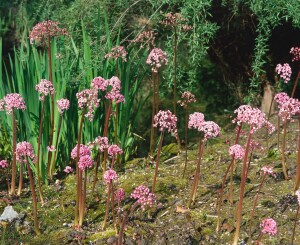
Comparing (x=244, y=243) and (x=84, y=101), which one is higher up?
(x=84, y=101)

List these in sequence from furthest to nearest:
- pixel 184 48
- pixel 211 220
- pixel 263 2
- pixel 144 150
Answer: pixel 184 48
pixel 144 150
pixel 263 2
pixel 211 220

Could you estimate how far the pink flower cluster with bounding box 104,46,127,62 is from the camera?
4.23 meters

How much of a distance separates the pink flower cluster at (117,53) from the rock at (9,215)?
4.27 feet

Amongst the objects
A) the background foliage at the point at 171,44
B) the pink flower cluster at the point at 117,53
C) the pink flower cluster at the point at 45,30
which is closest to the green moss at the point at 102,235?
the background foliage at the point at 171,44

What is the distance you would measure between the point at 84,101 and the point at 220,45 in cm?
317

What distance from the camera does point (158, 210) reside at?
373cm

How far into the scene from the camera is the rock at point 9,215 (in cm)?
373

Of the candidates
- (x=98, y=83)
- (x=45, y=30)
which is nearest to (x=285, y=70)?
(x=98, y=83)

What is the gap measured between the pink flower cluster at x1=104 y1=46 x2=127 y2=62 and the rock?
130cm

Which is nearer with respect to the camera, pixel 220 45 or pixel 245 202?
pixel 245 202

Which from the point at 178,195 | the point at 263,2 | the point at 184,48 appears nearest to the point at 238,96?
the point at 184,48

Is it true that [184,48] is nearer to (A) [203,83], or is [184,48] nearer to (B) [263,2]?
(A) [203,83]

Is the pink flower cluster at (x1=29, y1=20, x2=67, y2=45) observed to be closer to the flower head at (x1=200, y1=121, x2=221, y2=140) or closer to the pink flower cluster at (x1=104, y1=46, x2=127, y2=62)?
the pink flower cluster at (x1=104, y1=46, x2=127, y2=62)

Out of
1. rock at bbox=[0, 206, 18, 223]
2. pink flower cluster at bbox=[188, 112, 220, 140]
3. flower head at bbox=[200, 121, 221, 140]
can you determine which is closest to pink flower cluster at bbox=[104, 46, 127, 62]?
pink flower cluster at bbox=[188, 112, 220, 140]
